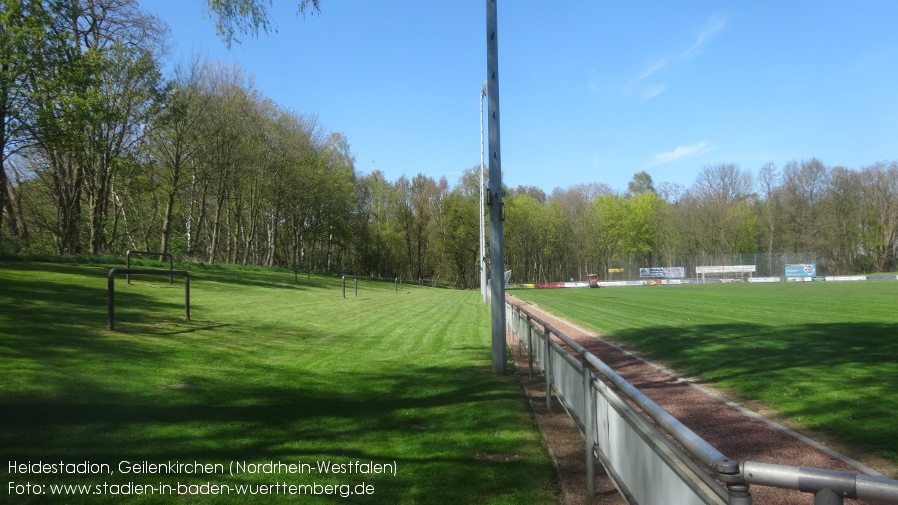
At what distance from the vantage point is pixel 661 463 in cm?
271

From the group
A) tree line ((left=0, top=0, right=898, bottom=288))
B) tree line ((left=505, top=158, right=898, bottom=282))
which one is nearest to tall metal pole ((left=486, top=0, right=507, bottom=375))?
tree line ((left=0, top=0, right=898, bottom=288))

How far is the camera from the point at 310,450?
536cm

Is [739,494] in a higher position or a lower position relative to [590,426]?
higher

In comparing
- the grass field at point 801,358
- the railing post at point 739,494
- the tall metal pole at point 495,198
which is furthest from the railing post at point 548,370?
the railing post at point 739,494

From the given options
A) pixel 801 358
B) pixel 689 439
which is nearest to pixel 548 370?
pixel 689 439

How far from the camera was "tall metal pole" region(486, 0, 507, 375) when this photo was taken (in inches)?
380

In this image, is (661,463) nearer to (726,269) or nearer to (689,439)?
(689,439)

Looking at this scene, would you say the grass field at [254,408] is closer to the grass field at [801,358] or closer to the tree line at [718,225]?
the grass field at [801,358]

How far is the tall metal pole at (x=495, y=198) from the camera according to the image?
9.66 m

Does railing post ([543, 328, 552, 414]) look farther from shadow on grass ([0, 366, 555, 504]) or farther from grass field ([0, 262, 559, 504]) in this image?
shadow on grass ([0, 366, 555, 504])

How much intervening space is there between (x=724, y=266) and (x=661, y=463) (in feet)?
267

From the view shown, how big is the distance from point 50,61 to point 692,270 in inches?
2966

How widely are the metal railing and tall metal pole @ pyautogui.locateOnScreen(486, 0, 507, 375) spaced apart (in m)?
3.61

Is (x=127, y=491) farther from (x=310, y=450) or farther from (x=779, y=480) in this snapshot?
(x=779, y=480)
